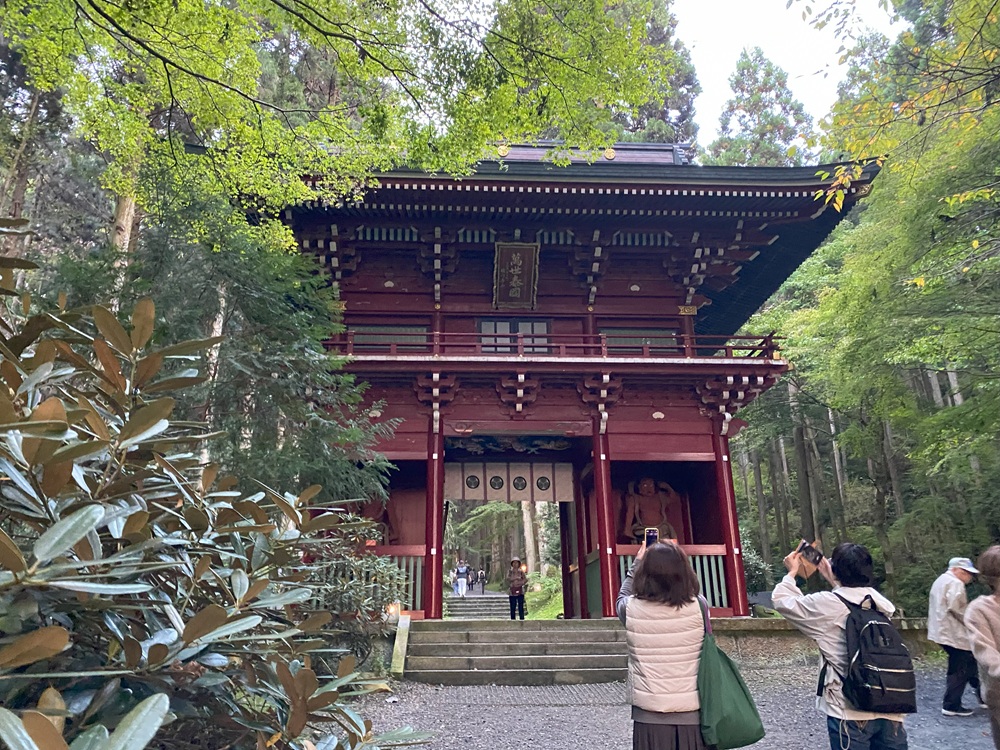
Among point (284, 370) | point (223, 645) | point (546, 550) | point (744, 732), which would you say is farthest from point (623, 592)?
point (546, 550)

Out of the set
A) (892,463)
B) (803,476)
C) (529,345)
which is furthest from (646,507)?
(803,476)

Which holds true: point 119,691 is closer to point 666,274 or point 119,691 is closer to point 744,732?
point 744,732

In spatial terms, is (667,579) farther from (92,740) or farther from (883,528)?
(883,528)

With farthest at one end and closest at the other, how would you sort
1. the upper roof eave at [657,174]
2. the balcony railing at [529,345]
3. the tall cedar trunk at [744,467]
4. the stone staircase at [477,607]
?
the tall cedar trunk at [744,467], the stone staircase at [477,607], the balcony railing at [529,345], the upper roof eave at [657,174]

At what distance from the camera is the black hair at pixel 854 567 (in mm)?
2955

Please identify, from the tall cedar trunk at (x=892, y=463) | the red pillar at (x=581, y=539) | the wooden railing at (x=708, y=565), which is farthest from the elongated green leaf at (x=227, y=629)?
the tall cedar trunk at (x=892, y=463)

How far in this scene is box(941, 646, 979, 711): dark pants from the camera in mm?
5379

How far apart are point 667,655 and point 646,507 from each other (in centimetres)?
849

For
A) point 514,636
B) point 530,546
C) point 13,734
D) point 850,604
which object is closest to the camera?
point 13,734

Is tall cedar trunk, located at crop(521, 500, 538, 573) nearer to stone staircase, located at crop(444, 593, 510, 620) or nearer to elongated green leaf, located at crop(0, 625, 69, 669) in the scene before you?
stone staircase, located at crop(444, 593, 510, 620)

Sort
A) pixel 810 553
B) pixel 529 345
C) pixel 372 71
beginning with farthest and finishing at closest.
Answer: pixel 529 345 < pixel 372 71 < pixel 810 553

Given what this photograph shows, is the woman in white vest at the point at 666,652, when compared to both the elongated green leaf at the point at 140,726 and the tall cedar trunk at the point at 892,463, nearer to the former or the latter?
the elongated green leaf at the point at 140,726

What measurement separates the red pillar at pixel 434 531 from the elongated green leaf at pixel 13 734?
8296 millimetres

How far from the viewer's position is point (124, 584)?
1.08 m
